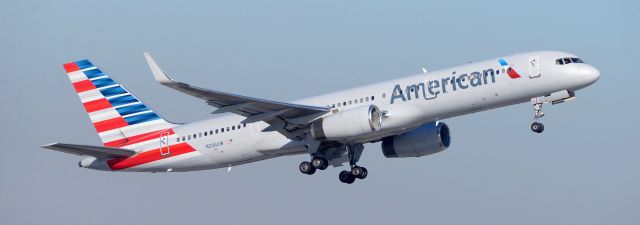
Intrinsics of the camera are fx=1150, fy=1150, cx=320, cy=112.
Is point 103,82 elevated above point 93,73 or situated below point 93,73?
below

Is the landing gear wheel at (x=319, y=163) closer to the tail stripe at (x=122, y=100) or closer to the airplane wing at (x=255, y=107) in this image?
the airplane wing at (x=255, y=107)

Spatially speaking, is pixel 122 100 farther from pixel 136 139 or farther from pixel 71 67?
pixel 71 67

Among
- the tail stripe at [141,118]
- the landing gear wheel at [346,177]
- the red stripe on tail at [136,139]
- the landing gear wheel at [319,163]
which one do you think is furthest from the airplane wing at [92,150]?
the landing gear wheel at [346,177]

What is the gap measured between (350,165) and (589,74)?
43.3 feet

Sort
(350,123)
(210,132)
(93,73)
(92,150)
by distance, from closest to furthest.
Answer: (350,123) < (92,150) < (210,132) < (93,73)

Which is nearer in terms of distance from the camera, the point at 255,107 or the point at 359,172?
the point at 255,107

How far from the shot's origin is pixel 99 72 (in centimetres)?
6097

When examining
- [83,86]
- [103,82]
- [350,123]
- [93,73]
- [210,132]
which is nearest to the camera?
[350,123]

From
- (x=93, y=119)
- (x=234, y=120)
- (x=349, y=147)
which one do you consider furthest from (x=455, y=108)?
(x=93, y=119)

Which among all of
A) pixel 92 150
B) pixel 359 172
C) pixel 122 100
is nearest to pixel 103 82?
pixel 122 100

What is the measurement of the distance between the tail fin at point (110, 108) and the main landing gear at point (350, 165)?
7.66 meters

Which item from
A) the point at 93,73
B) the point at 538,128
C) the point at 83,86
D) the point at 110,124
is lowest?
the point at 110,124

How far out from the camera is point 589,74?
1943 inches

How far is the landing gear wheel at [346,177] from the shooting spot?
188 feet
